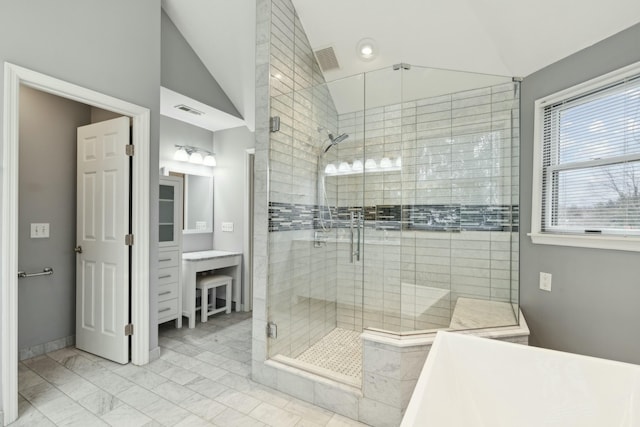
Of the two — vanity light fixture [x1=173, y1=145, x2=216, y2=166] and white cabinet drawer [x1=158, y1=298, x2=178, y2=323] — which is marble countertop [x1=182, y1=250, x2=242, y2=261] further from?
vanity light fixture [x1=173, y1=145, x2=216, y2=166]

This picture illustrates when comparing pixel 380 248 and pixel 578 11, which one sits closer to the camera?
pixel 578 11

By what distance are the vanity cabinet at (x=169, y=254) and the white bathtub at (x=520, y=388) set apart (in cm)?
280

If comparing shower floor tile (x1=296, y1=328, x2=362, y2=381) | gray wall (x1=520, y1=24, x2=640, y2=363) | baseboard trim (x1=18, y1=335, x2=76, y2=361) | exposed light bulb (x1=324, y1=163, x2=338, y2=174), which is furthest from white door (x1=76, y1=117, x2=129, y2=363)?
gray wall (x1=520, y1=24, x2=640, y2=363)

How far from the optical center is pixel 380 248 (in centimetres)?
262

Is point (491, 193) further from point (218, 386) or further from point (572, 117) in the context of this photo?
point (218, 386)

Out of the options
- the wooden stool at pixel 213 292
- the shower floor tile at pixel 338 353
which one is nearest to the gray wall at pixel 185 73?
the wooden stool at pixel 213 292

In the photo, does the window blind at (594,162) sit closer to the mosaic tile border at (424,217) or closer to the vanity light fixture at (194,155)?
the mosaic tile border at (424,217)

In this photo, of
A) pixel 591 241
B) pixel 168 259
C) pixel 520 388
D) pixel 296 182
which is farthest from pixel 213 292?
pixel 591 241

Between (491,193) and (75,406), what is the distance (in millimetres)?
3234

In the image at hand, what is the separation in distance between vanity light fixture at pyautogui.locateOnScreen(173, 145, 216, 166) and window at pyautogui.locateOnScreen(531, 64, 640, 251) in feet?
11.7

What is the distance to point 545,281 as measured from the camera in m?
2.21

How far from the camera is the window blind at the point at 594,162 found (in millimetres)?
1795

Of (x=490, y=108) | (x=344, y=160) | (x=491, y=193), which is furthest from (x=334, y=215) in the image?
(x=490, y=108)

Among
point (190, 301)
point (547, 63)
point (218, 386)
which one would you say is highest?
point (547, 63)
